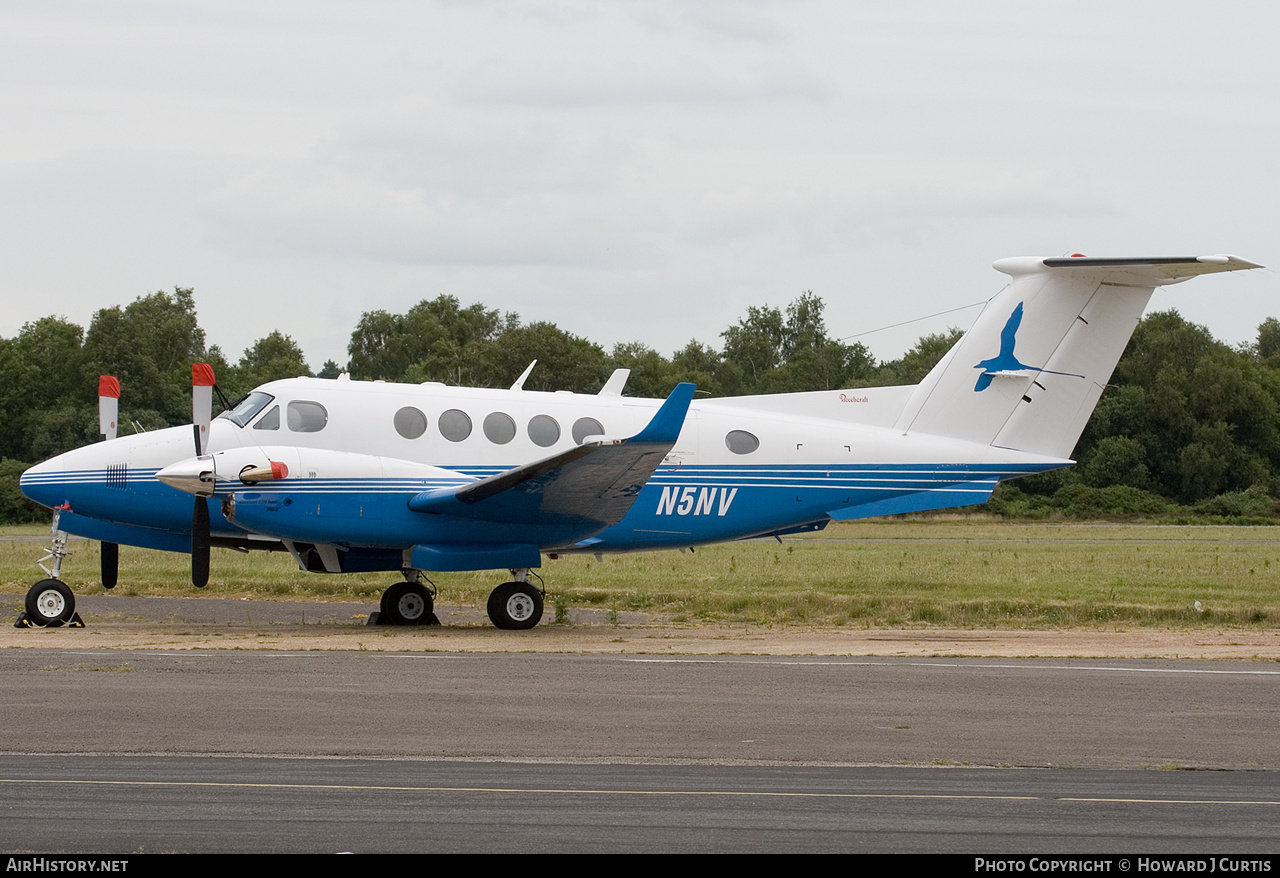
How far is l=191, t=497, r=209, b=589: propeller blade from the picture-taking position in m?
16.9

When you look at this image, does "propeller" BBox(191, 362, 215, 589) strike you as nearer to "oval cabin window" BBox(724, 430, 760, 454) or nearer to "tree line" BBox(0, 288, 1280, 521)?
"oval cabin window" BBox(724, 430, 760, 454)

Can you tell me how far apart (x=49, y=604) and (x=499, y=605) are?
5.95 metres

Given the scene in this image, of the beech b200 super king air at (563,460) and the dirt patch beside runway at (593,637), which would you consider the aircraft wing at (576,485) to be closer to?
the beech b200 super king air at (563,460)

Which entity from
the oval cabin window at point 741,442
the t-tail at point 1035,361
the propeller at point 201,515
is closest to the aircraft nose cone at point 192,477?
the propeller at point 201,515

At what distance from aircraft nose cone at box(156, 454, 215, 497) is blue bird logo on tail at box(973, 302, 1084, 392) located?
10.8m

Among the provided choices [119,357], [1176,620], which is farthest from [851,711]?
[119,357]

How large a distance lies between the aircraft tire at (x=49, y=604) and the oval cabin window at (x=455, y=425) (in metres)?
5.35

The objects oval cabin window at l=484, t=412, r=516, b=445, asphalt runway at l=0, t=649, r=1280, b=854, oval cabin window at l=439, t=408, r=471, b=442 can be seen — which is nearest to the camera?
asphalt runway at l=0, t=649, r=1280, b=854

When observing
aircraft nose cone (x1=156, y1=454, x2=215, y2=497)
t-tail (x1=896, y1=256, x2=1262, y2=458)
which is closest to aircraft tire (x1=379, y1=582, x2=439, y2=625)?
aircraft nose cone (x1=156, y1=454, x2=215, y2=497)

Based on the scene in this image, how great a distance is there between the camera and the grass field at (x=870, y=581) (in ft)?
71.4

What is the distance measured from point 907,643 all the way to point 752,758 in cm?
837

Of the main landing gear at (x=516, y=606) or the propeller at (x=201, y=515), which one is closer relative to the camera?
the propeller at (x=201, y=515)

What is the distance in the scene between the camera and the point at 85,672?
1292 centimetres
